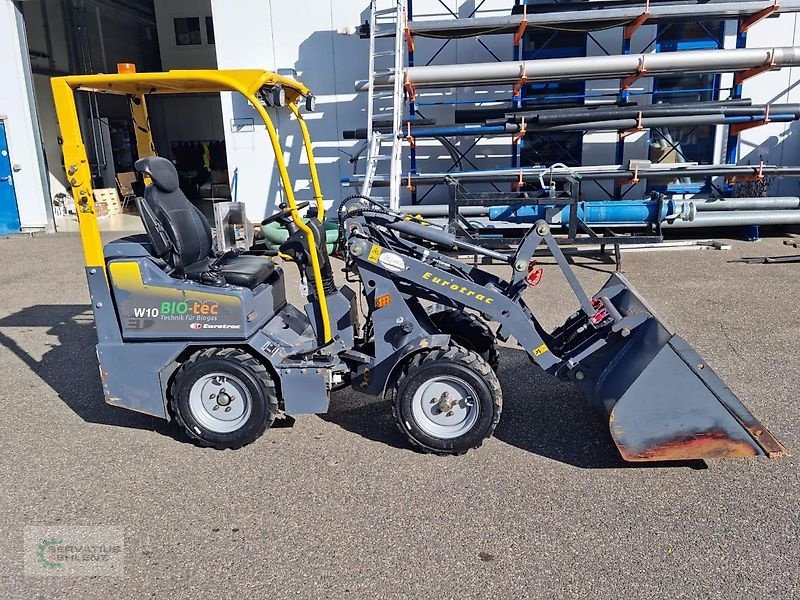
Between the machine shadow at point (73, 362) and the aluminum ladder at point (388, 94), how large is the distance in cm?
438

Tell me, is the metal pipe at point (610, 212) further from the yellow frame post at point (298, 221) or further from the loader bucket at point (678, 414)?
the loader bucket at point (678, 414)

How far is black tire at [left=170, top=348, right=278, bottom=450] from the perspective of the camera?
165 inches

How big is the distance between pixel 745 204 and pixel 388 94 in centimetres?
624

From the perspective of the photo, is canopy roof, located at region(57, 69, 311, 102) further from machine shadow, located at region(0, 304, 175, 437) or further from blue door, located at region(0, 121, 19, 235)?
blue door, located at region(0, 121, 19, 235)

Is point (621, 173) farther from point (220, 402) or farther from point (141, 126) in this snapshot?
point (220, 402)

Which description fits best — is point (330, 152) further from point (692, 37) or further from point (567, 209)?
point (692, 37)

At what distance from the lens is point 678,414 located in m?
3.69

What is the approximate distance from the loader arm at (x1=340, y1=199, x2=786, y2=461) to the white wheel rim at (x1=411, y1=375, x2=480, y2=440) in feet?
1.30

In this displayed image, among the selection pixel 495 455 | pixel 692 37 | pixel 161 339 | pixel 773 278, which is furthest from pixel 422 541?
pixel 692 37

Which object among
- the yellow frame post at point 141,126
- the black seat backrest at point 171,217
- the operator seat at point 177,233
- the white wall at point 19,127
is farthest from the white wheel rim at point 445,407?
the white wall at point 19,127

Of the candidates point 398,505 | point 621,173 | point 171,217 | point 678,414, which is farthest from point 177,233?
point 621,173

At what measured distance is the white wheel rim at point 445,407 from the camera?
161 inches

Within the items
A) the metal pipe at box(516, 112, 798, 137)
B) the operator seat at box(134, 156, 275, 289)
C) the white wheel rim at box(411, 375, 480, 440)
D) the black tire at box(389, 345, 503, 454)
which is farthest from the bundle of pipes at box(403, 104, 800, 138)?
the white wheel rim at box(411, 375, 480, 440)

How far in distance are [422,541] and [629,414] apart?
1.35 metres
